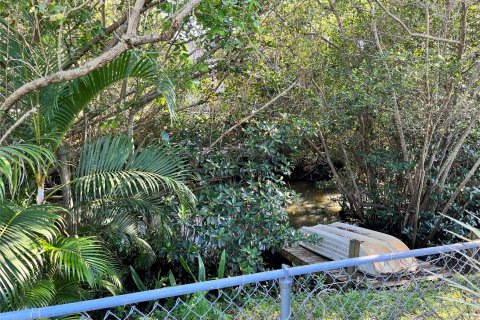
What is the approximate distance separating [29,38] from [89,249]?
200 centimetres

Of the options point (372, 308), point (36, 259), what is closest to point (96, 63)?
point (36, 259)

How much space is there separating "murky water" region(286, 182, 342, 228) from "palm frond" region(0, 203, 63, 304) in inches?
251


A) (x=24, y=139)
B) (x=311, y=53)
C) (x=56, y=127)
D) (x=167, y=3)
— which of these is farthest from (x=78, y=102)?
(x=311, y=53)

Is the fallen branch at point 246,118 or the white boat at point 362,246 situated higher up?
the fallen branch at point 246,118

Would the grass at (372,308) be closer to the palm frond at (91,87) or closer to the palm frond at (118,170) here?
the palm frond at (118,170)

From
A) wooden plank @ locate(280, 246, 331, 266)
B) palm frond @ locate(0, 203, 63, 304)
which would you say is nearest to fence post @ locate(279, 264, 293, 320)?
palm frond @ locate(0, 203, 63, 304)

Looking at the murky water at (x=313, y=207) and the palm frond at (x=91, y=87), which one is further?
the murky water at (x=313, y=207)

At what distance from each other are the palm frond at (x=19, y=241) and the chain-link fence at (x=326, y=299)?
521mm

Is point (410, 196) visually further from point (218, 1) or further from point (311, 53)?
point (218, 1)

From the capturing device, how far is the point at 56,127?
3641mm

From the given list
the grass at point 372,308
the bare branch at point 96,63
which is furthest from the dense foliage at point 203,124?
the grass at point 372,308

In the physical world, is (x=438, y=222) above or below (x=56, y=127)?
below

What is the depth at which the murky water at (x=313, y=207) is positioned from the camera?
9344 millimetres

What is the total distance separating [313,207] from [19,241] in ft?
27.5
